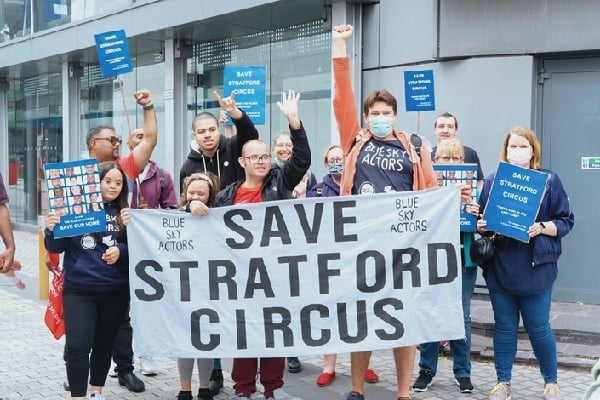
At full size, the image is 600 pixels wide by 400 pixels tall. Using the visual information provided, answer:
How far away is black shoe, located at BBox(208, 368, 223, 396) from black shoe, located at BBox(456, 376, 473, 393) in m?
1.87

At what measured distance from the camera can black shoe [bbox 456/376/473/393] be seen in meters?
5.70

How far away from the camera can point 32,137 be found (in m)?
19.7

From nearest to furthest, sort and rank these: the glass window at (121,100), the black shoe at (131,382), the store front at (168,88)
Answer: the black shoe at (131,382), the store front at (168,88), the glass window at (121,100)

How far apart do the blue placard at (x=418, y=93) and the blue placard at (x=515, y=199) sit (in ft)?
8.73

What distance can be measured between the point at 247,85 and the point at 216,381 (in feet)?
11.4

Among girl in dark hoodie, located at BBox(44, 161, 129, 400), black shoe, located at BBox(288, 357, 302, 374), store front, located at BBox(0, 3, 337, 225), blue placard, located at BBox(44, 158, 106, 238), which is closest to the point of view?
blue placard, located at BBox(44, 158, 106, 238)

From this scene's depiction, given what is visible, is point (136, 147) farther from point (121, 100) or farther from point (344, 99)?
point (121, 100)

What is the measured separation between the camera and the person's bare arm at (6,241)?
4.98 meters

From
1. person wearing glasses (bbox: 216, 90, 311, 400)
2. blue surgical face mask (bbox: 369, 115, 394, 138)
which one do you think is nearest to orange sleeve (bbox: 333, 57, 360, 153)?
blue surgical face mask (bbox: 369, 115, 394, 138)

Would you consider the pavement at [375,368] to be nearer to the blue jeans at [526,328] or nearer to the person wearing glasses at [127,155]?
the person wearing glasses at [127,155]

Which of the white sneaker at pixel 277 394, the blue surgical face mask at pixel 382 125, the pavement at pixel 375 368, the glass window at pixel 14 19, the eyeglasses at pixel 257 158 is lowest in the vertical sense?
the pavement at pixel 375 368

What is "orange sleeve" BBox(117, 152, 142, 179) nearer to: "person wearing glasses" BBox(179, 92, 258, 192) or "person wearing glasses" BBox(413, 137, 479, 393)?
"person wearing glasses" BBox(179, 92, 258, 192)

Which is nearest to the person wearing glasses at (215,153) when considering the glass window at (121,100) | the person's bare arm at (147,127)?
the person's bare arm at (147,127)

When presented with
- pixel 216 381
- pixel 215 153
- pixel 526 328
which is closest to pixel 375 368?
pixel 216 381
